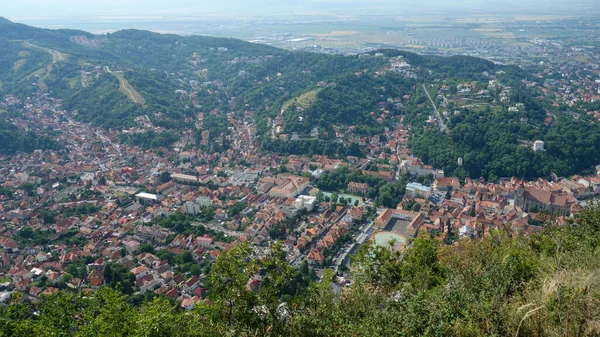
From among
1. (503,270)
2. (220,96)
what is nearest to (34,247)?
(503,270)

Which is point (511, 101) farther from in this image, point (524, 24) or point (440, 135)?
point (524, 24)

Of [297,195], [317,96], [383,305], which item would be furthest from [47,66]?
[383,305]

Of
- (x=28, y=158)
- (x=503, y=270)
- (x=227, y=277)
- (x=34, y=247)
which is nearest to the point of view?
(x=227, y=277)

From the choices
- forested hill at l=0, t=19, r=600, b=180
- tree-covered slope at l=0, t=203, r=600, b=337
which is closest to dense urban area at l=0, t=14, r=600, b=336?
tree-covered slope at l=0, t=203, r=600, b=337

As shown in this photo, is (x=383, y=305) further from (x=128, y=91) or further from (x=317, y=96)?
(x=128, y=91)

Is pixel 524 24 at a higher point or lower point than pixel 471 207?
higher

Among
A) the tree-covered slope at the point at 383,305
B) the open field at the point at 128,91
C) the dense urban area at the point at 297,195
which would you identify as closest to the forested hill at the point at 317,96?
the open field at the point at 128,91
